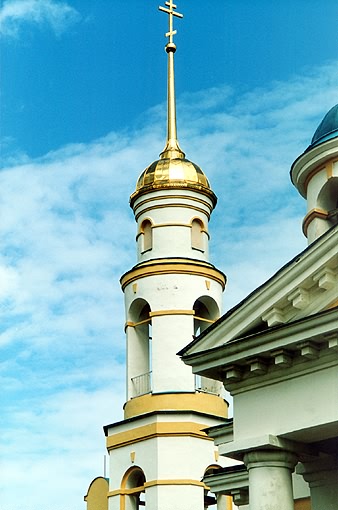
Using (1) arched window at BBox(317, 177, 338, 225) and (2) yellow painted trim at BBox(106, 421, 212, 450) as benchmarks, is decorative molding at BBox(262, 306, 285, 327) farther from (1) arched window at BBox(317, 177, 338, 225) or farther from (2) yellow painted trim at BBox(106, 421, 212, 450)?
(2) yellow painted trim at BBox(106, 421, 212, 450)

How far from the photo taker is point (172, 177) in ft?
87.0

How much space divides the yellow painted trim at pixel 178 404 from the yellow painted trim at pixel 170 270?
263 cm

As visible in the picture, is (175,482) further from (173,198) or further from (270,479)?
(270,479)

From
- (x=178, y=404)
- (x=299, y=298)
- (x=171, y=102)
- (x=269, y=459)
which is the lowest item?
(x=269, y=459)

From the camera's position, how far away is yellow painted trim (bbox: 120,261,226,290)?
25328 millimetres

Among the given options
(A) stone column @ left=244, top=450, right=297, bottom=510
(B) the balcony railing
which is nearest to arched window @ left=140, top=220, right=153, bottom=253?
(B) the balcony railing

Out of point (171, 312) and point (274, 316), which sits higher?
point (171, 312)

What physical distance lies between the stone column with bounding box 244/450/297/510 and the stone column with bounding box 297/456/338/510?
138 cm

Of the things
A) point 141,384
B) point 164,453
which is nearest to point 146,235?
point 141,384

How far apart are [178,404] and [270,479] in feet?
32.4

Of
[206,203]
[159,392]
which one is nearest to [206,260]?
[206,203]

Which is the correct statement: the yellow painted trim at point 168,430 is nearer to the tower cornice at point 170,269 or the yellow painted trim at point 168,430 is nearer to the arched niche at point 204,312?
the arched niche at point 204,312

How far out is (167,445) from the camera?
23.8 meters

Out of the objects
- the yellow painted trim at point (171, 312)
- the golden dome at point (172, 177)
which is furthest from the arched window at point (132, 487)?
the golden dome at point (172, 177)
